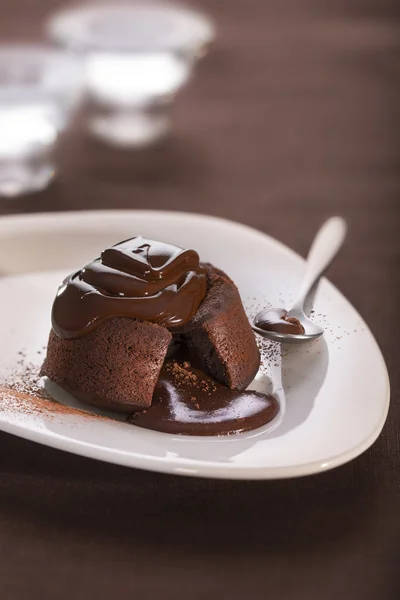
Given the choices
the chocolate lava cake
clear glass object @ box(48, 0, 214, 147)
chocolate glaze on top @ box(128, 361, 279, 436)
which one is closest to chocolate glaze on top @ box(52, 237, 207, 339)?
the chocolate lava cake

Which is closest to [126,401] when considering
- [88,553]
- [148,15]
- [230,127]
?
[88,553]

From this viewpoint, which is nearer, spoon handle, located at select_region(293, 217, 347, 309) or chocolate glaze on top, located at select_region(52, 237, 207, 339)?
chocolate glaze on top, located at select_region(52, 237, 207, 339)

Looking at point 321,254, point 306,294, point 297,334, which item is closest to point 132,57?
point 321,254

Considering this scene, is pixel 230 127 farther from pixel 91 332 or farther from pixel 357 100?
pixel 91 332

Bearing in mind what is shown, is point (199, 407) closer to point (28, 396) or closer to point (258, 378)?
point (258, 378)

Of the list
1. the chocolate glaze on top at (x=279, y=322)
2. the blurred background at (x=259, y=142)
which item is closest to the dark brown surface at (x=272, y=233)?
the blurred background at (x=259, y=142)

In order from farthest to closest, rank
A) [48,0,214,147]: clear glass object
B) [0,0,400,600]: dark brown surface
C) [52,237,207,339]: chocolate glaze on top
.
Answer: [48,0,214,147]: clear glass object
[52,237,207,339]: chocolate glaze on top
[0,0,400,600]: dark brown surface

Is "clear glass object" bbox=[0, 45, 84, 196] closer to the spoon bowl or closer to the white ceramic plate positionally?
the white ceramic plate
